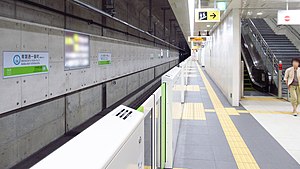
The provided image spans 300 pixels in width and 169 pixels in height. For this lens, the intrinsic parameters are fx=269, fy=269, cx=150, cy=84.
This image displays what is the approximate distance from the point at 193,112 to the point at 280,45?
27.2 ft

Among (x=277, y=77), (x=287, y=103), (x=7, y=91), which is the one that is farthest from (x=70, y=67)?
(x=277, y=77)

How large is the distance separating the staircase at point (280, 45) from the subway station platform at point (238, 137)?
4890mm

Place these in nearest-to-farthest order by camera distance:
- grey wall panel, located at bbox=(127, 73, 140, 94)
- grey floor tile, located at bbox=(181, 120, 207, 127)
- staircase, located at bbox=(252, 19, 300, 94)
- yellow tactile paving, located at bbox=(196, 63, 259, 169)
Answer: yellow tactile paving, located at bbox=(196, 63, 259, 169) < grey floor tile, located at bbox=(181, 120, 207, 127) < grey wall panel, located at bbox=(127, 73, 140, 94) < staircase, located at bbox=(252, 19, 300, 94)

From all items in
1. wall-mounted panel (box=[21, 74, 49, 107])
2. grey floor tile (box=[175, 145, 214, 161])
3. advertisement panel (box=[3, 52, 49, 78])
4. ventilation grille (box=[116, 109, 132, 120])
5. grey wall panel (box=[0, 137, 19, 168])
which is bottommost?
grey floor tile (box=[175, 145, 214, 161])

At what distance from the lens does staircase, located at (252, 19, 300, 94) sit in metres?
11.6

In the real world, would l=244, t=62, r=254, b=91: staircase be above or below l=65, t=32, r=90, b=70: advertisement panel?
below

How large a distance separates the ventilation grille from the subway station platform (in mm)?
2184

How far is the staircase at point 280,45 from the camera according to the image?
38.1 ft

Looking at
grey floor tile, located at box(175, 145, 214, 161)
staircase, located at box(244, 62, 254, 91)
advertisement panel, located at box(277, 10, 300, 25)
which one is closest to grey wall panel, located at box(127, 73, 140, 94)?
grey floor tile, located at box(175, 145, 214, 161)

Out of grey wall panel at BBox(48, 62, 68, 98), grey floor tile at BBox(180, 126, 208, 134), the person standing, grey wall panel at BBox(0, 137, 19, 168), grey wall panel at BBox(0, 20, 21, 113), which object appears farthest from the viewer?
the person standing

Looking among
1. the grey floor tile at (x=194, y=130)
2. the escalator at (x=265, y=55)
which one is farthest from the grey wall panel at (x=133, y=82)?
the escalator at (x=265, y=55)

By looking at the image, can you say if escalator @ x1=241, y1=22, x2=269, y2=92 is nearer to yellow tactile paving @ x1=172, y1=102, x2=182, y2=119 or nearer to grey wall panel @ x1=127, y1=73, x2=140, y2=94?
grey wall panel @ x1=127, y1=73, x2=140, y2=94

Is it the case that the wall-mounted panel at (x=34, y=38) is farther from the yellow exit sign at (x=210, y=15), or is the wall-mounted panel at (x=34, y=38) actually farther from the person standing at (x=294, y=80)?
the person standing at (x=294, y=80)

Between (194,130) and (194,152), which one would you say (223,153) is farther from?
(194,130)
